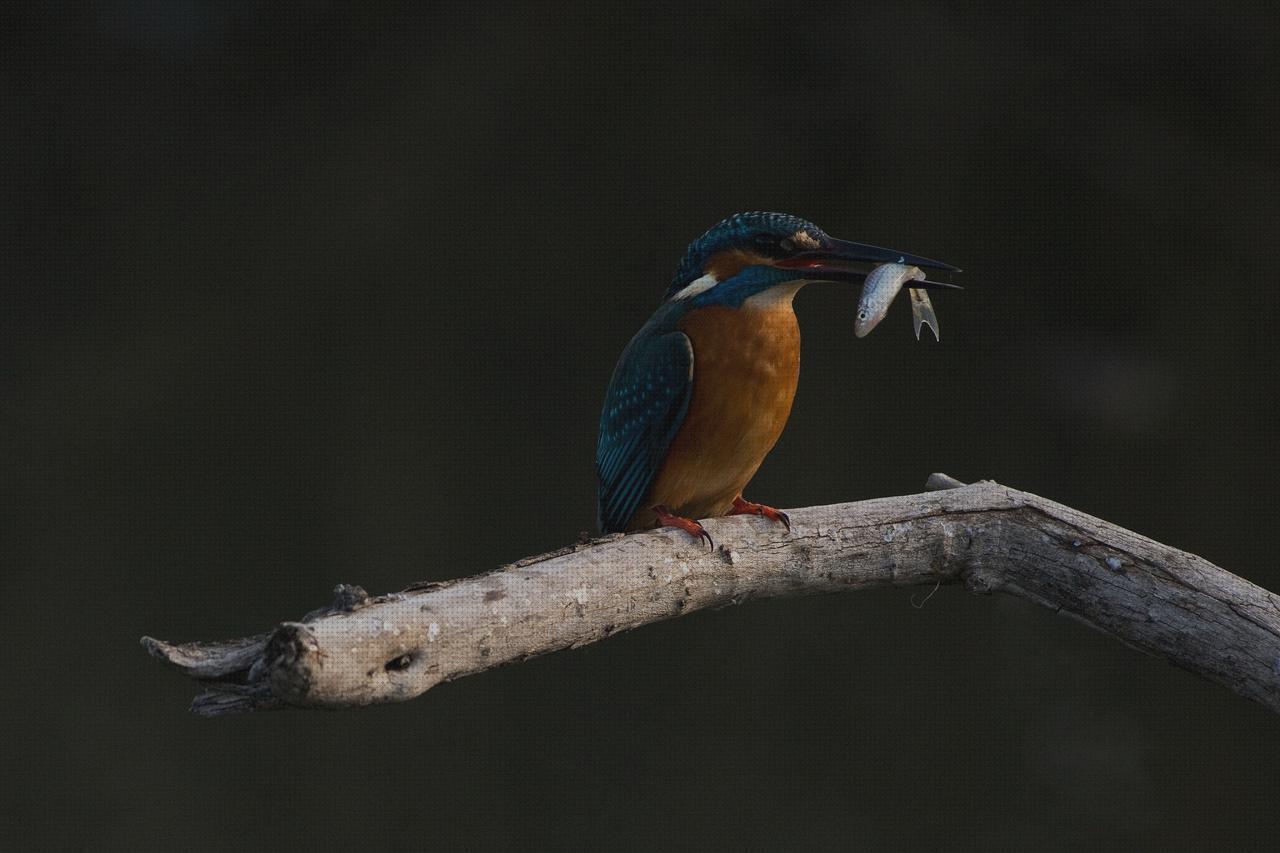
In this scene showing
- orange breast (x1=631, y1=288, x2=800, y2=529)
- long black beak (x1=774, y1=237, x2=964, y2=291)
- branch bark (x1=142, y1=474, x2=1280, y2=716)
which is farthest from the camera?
orange breast (x1=631, y1=288, x2=800, y2=529)

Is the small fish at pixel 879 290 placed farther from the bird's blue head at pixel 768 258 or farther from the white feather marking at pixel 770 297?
the white feather marking at pixel 770 297

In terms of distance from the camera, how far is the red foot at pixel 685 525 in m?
1.82

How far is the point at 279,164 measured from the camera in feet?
10.2

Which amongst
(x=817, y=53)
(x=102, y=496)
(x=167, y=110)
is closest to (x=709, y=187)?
(x=817, y=53)

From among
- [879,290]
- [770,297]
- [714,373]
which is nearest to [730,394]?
[714,373]

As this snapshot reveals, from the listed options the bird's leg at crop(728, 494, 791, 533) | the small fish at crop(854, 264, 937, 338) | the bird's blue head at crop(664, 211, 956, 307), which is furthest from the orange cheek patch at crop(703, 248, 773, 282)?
the bird's leg at crop(728, 494, 791, 533)

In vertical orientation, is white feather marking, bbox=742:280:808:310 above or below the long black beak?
below

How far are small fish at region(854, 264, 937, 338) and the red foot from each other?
322 mm

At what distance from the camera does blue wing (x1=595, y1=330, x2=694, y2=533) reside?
6.22ft

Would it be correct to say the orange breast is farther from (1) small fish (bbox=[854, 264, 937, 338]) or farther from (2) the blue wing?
(1) small fish (bbox=[854, 264, 937, 338])

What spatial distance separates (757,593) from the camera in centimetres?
185

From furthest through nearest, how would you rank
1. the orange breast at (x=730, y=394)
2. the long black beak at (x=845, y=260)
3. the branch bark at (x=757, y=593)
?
the orange breast at (x=730, y=394) < the long black beak at (x=845, y=260) < the branch bark at (x=757, y=593)

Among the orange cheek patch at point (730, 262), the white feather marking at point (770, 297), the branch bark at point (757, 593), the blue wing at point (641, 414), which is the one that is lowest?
the branch bark at point (757, 593)

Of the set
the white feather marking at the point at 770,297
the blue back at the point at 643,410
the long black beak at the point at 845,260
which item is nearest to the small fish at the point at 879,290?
the long black beak at the point at 845,260
